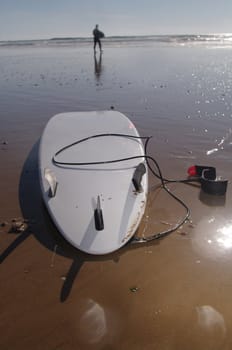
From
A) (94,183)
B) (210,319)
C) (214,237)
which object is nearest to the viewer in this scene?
(210,319)

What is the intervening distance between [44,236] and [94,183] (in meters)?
0.87

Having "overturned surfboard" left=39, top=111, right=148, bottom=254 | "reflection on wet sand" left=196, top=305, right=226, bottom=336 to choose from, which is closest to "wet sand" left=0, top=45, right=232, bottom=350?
"reflection on wet sand" left=196, top=305, right=226, bottom=336

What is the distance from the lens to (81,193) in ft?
12.6

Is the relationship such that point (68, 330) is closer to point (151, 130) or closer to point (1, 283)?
point (1, 283)

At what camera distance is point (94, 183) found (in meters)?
4.01

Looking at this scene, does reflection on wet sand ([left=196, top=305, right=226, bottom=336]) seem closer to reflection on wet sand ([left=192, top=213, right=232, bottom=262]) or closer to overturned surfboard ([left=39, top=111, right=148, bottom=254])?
reflection on wet sand ([left=192, top=213, right=232, bottom=262])

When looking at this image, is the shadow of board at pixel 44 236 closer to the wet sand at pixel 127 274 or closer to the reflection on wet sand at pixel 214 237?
the wet sand at pixel 127 274

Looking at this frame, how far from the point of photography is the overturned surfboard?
3.38 m

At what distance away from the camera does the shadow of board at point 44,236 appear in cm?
321

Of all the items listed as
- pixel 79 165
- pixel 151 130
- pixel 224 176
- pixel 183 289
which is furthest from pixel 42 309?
pixel 151 130

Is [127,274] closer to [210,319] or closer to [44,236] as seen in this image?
[210,319]

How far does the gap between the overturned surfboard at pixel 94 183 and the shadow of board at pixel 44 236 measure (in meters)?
0.15

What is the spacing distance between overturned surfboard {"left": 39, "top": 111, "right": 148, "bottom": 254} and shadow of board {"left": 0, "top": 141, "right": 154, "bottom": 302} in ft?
0.50

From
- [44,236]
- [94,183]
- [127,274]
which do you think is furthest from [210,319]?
[94,183]
